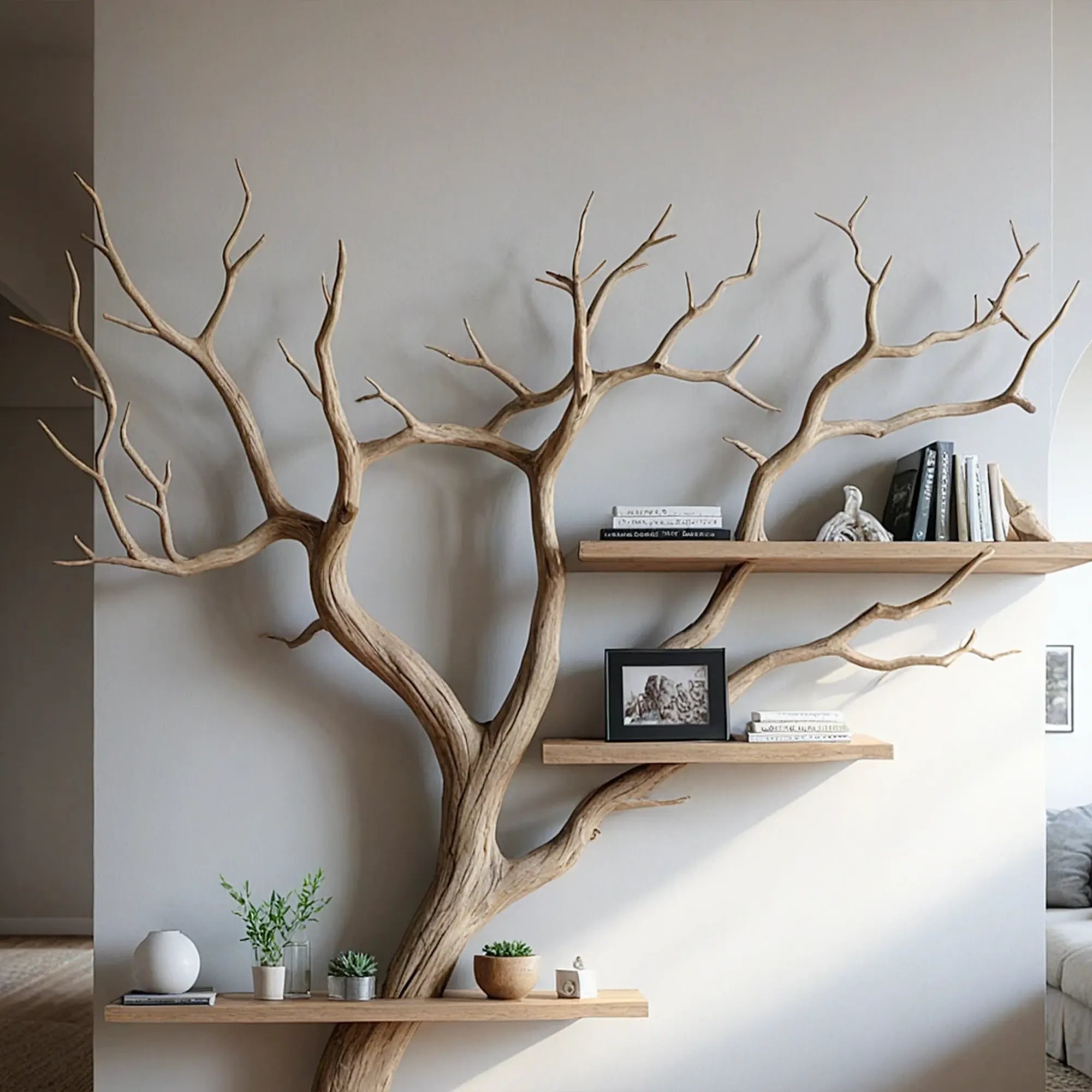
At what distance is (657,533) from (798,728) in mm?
494

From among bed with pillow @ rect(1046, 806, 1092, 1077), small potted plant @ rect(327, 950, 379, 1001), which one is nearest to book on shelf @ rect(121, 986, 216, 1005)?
small potted plant @ rect(327, 950, 379, 1001)

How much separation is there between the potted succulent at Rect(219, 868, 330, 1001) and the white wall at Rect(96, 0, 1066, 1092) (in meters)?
0.05

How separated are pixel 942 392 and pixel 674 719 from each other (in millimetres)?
965

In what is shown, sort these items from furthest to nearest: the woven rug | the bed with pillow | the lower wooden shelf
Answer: the bed with pillow → the woven rug → the lower wooden shelf

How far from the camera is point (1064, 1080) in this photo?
12.7ft

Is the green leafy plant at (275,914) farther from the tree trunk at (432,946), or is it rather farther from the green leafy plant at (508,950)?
the green leafy plant at (508,950)

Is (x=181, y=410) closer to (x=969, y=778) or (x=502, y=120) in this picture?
(x=502, y=120)

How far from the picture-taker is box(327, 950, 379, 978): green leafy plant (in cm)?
257

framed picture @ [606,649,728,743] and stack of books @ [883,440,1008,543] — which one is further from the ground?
stack of books @ [883,440,1008,543]

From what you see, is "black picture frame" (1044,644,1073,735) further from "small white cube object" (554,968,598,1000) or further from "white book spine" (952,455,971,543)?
"small white cube object" (554,968,598,1000)

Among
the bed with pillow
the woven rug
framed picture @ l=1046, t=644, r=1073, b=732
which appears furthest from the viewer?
framed picture @ l=1046, t=644, r=1073, b=732

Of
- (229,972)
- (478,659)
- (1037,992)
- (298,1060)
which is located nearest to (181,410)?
(478,659)

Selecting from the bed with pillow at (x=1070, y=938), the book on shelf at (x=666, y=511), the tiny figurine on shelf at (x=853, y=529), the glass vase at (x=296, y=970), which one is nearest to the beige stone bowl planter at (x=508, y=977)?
the glass vase at (x=296, y=970)

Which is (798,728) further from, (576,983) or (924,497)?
(576,983)
